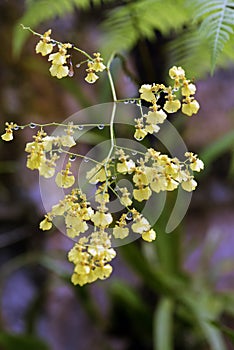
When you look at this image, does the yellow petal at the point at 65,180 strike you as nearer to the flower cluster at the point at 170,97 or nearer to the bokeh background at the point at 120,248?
the flower cluster at the point at 170,97

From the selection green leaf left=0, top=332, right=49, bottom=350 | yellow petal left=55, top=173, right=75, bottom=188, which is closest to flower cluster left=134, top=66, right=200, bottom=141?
yellow petal left=55, top=173, right=75, bottom=188

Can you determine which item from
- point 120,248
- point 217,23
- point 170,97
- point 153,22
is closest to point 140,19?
point 153,22

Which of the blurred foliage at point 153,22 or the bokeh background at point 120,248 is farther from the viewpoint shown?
the bokeh background at point 120,248

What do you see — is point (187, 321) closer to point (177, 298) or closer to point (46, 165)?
point (177, 298)

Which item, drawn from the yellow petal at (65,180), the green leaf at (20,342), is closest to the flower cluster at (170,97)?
the yellow petal at (65,180)

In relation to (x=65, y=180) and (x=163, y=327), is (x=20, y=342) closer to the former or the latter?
(x=163, y=327)

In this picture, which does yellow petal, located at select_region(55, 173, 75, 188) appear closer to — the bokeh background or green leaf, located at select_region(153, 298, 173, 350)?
the bokeh background

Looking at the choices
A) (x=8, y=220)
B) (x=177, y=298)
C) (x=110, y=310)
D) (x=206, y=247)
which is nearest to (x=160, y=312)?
(x=177, y=298)
